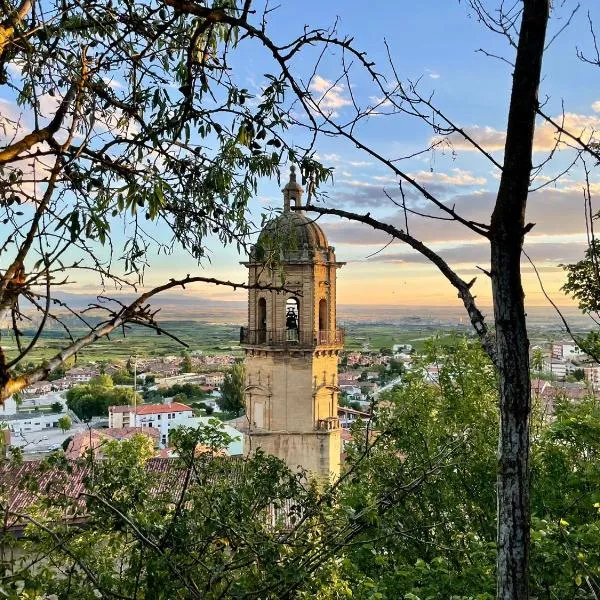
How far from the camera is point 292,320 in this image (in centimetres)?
1691

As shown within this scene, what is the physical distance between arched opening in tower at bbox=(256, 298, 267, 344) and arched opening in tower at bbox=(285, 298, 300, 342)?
2.22ft

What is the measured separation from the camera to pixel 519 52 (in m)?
1.50

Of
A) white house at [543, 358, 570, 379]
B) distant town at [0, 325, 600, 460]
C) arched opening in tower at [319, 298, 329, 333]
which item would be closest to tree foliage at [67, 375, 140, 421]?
distant town at [0, 325, 600, 460]

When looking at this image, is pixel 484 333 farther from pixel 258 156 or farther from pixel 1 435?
pixel 1 435

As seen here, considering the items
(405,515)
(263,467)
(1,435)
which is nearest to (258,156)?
(263,467)

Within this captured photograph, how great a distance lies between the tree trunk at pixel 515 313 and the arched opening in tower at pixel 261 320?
49.5 ft

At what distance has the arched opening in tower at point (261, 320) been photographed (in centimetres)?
1667

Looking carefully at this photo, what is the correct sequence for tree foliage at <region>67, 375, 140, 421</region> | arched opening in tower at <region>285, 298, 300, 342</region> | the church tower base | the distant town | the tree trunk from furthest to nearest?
tree foliage at <region>67, 375, 140, 421</region>, the church tower base, arched opening in tower at <region>285, 298, 300, 342</region>, the distant town, the tree trunk

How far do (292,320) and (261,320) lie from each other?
91 centimetres

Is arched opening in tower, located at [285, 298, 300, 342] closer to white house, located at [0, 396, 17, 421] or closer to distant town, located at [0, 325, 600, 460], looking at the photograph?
distant town, located at [0, 325, 600, 460]

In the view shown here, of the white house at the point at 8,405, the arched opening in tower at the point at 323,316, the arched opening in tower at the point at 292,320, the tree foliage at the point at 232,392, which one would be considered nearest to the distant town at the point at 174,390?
the white house at the point at 8,405

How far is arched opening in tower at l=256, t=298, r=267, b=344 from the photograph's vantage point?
54.7ft

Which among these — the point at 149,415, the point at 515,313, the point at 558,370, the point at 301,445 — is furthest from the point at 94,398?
the point at 515,313

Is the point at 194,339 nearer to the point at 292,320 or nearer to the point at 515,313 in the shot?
the point at 515,313
